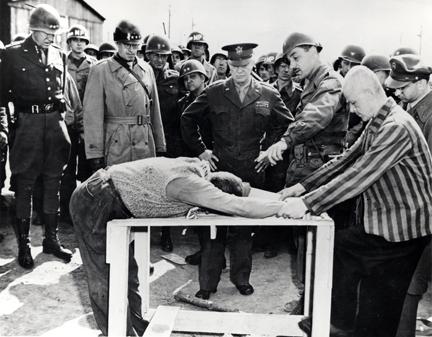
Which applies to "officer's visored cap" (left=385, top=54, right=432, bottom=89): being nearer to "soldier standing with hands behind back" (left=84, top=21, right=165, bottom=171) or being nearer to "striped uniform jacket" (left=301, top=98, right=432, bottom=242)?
"striped uniform jacket" (left=301, top=98, right=432, bottom=242)

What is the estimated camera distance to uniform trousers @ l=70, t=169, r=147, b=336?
3.23 m

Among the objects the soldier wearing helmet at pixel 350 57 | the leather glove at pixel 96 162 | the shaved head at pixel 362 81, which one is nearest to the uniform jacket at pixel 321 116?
the shaved head at pixel 362 81

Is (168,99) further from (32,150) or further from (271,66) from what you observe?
(271,66)

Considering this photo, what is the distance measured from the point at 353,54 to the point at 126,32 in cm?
352

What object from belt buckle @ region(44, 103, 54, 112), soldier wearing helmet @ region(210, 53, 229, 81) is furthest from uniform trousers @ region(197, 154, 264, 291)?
soldier wearing helmet @ region(210, 53, 229, 81)

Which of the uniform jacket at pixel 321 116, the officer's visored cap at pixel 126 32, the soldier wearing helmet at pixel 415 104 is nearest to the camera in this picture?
the soldier wearing helmet at pixel 415 104

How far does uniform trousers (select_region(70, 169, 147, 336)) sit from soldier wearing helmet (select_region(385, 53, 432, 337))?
186cm

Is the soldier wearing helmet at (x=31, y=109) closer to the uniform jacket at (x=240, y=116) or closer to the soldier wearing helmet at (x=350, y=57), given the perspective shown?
the uniform jacket at (x=240, y=116)

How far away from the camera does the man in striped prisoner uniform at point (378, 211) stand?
301cm

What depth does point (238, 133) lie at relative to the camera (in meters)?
4.68

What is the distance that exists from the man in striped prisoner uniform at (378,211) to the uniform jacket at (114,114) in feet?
7.34

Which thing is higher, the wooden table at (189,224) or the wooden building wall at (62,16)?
the wooden building wall at (62,16)

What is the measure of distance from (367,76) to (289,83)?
128 inches

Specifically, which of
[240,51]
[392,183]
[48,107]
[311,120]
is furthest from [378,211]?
[48,107]
